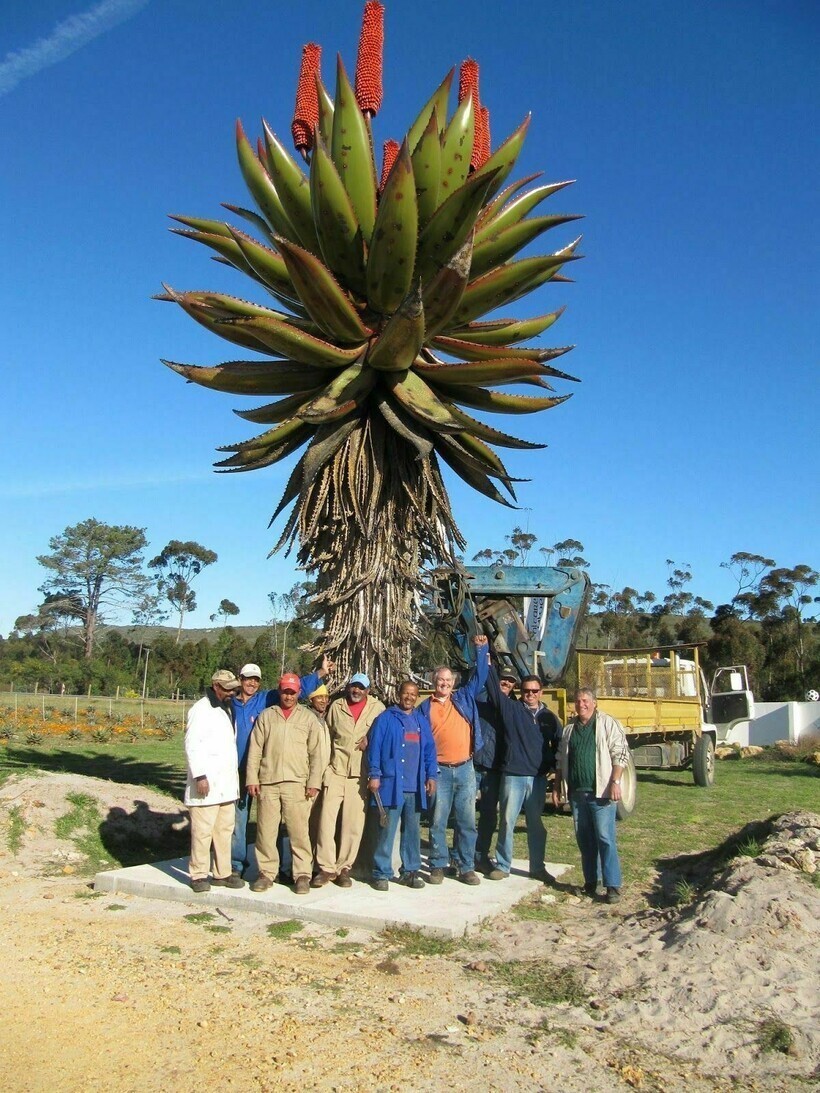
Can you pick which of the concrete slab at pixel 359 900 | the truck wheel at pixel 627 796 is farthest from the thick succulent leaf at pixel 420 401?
the truck wheel at pixel 627 796

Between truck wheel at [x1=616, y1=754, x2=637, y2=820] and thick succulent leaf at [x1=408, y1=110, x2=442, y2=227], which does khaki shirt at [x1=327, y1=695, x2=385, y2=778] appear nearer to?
thick succulent leaf at [x1=408, y1=110, x2=442, y2=227]

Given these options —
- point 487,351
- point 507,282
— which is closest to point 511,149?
point 507,282

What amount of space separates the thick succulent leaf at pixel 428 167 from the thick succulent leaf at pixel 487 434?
1.48 m

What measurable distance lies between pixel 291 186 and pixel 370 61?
1.18 m

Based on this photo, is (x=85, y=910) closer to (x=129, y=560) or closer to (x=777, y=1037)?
(x=777, y=1037)

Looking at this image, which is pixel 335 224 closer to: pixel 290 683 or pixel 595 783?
pixel 290 683

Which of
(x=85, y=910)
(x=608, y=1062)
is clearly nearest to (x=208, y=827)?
(x=85, y=910)

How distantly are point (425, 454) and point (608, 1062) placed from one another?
14.0ft

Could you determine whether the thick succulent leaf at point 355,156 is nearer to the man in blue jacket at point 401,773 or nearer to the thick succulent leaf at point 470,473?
the thick succulent leaf at point 470,473

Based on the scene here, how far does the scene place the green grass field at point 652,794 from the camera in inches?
405

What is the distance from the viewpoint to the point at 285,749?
25.2 ft

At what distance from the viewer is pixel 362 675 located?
7.77 m

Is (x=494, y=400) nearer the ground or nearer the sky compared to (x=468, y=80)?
nearer the ground

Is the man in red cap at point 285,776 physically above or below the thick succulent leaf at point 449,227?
below
